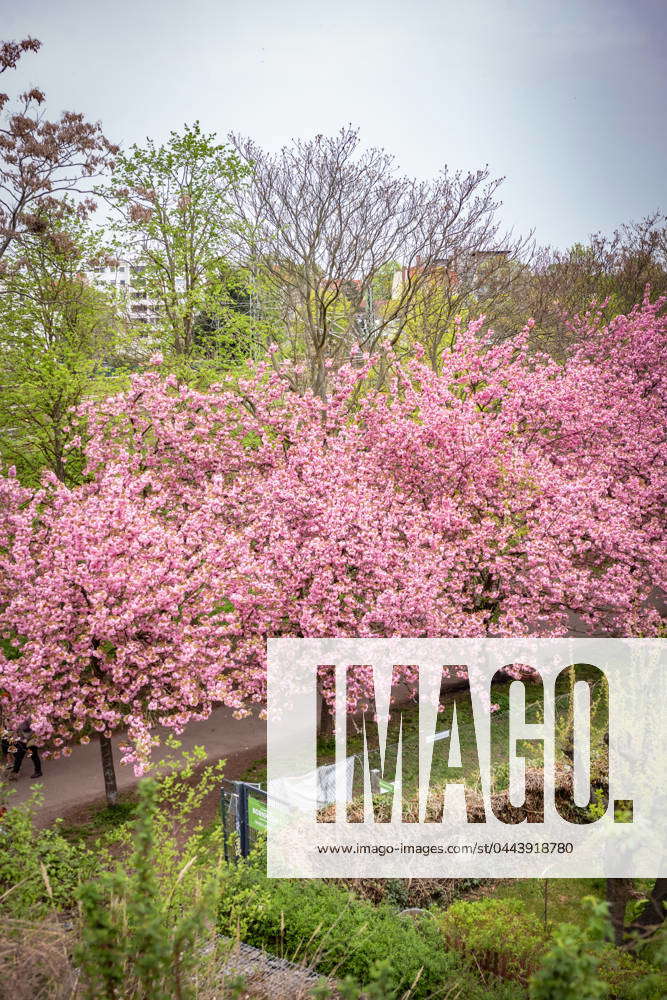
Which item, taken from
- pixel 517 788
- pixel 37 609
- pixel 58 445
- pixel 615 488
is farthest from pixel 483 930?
pixel 58 445

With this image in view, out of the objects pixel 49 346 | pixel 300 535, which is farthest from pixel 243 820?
pixel 49 346

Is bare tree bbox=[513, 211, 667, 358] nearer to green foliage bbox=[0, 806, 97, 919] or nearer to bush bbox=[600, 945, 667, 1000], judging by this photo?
bush bbox=[600, 945, 667, 1000]

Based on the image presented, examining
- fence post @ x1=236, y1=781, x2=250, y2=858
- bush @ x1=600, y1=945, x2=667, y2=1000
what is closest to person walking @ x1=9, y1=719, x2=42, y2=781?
fence post @ x1=236, y1=781, x2=250, y2=858

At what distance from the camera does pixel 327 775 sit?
11.5m

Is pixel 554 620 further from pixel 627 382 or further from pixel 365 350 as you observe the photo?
pixel 365 350

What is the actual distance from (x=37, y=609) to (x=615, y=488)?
12.4 meters

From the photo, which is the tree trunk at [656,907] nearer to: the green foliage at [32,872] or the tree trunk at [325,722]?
the green foliage at [32,872]

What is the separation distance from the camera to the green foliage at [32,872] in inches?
237

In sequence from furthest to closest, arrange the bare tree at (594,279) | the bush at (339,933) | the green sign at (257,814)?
the bare tree at (594,279), the green sign at (257,814), the bush at (339,933)

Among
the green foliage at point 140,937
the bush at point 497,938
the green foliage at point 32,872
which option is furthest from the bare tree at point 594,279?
the green foliage at point 140,937

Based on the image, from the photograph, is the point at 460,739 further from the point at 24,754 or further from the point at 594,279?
the point at 594,279

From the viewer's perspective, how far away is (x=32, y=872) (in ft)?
21.2

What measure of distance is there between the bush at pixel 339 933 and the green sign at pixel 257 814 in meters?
1.06

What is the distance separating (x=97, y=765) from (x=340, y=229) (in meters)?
15.2
